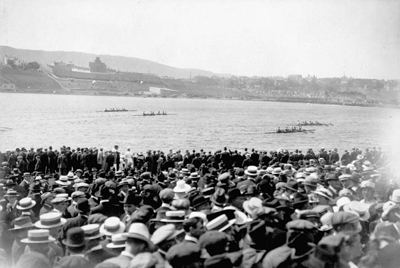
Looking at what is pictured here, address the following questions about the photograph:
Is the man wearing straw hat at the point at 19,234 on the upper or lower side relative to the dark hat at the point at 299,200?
lower

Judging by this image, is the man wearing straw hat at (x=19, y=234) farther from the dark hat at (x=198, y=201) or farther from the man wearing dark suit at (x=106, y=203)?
the dark hat at (x=198, y=201)

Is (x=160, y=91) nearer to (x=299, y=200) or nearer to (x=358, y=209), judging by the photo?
(x=299, y=200)

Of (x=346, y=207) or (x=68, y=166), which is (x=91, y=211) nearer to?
(x=346, y=207)

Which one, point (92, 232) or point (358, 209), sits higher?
point (358, 209)

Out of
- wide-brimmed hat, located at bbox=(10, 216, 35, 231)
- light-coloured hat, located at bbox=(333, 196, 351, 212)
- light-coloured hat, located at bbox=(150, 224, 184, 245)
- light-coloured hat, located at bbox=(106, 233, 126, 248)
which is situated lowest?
wide-brimmed hat, located at bbox=(10, 216, 35, 231)

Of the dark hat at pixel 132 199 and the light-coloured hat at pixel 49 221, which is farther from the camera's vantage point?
the dark hat at pixel 132 199

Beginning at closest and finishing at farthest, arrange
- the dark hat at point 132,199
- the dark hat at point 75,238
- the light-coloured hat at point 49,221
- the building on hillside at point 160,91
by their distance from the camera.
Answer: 1. the dark hat at point 75,238
2. the light-coloured hat at point 49,221
3. the dark hat at point 132,199
4. the building on hillside at point 160,91

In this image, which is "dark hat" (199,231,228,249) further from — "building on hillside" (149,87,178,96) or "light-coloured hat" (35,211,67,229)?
"building on hillside" (149,87,178,96)

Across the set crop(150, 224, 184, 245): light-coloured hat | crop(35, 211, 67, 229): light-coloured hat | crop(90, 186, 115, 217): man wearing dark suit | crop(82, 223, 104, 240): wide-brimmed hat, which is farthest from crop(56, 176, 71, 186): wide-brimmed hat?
crop(150, 224, 184, 245): light-coloured hat

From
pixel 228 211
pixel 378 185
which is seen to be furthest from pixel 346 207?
pixel 378 185

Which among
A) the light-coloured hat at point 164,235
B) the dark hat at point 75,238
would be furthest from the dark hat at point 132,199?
the light-coloured hat at point 164,235

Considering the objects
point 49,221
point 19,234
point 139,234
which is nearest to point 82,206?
point 49,221
